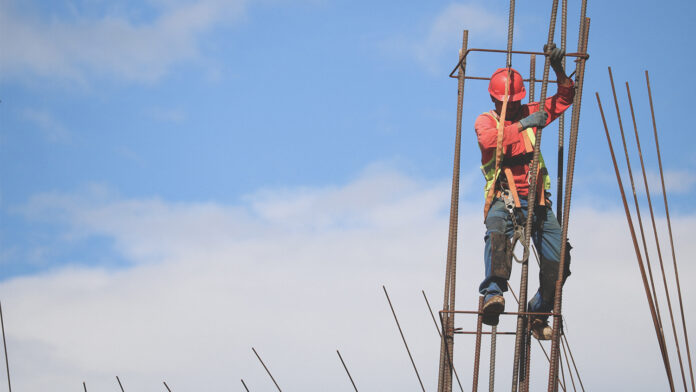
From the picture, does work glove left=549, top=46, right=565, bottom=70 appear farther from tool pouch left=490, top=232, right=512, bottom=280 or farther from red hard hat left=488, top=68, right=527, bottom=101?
tool pouch left=490, top=232, right=512, bottom=280

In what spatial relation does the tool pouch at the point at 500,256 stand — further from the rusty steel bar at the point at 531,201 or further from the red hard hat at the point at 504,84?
the red hard hat at the point at 504,84

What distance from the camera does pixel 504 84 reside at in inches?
369

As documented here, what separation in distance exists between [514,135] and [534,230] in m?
1.07

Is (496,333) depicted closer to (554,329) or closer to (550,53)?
(554,329)

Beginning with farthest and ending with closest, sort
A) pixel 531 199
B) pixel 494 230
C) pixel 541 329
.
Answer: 1. pixel 541 329
2. pixel 494 230
3. pixel 531 199

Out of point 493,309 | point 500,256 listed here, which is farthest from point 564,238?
point 493,309

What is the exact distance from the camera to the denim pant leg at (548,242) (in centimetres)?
920

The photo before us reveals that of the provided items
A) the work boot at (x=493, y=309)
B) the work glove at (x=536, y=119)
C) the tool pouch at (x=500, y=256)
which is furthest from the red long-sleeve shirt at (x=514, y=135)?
the work boot at (x=493, y=309)

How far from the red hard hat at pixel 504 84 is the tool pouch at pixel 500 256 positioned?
1487 mm

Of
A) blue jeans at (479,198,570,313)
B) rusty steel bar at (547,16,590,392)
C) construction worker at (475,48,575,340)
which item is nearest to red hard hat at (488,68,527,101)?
construction worker at (475,48,575,340)

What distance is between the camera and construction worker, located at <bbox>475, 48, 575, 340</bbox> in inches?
356

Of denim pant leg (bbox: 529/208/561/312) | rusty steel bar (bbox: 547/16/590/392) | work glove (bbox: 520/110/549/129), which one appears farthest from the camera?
denim pant leg (bbox: 529/208/561/312)

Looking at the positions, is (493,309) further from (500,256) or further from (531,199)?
(531,199)

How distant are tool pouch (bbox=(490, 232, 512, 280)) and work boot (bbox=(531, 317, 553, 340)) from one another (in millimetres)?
681
